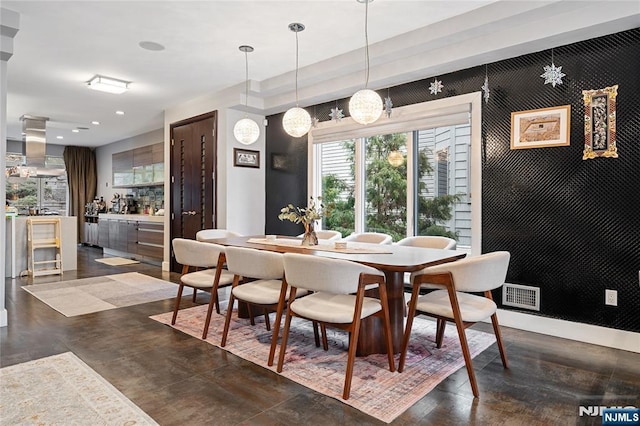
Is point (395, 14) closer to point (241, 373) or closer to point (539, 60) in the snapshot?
point (539, 60)

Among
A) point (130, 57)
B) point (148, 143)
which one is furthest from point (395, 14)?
point (148, 143)

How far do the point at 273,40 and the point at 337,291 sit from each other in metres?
2.72

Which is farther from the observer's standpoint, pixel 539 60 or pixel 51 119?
pixel 51 119

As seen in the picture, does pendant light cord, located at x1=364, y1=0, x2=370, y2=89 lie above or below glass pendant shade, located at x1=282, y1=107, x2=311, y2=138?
above

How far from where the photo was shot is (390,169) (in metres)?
4.68

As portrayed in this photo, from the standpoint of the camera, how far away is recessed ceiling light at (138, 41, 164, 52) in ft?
12.5

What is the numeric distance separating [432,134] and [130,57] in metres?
3.45

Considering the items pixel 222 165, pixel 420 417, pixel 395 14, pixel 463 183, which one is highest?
pixel 395 14

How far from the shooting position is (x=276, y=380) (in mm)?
2387

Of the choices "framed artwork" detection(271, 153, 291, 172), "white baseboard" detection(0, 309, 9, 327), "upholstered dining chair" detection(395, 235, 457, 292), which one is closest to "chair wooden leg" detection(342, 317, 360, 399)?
"upholstered dining chair" detection(395, 235, 457, 292)

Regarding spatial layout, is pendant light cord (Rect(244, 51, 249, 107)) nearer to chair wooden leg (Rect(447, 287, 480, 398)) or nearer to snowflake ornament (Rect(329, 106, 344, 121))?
snowflake ornament (Rect(329, 106, 344, 121))

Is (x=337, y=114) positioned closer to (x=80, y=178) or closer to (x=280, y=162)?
(x=280, y=162)

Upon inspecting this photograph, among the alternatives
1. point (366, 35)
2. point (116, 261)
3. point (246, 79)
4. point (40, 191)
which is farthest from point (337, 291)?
point (40, 191)

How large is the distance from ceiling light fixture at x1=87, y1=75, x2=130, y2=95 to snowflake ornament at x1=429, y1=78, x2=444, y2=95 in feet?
12.8
